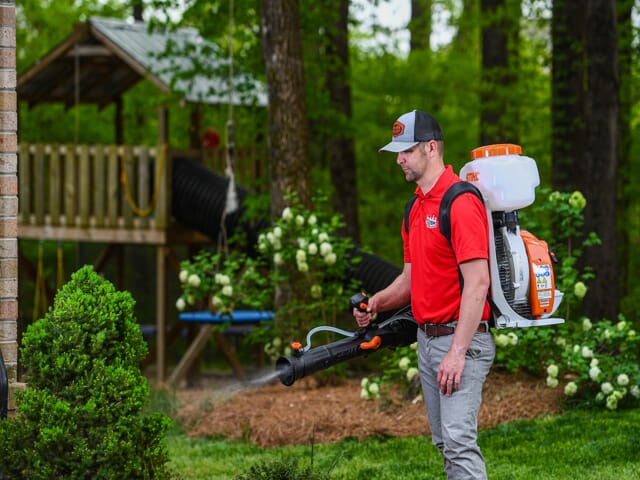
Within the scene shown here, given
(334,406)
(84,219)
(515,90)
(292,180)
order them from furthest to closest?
(515,90)
(84,219)
(292,180)
(334,406)

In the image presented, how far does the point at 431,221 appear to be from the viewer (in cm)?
472

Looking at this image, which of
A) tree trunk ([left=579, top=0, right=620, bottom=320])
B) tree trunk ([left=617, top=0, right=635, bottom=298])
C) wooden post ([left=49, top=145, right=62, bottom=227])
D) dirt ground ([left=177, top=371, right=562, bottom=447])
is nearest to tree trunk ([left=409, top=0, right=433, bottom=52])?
tree trunk ([left=617, top=0, right=635, bottom=298])

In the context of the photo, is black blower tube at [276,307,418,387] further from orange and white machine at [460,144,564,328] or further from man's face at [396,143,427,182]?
man's face at [396,143,427,182]

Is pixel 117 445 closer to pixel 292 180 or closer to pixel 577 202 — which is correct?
pixel 577 202

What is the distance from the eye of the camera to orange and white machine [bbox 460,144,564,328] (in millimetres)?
4789

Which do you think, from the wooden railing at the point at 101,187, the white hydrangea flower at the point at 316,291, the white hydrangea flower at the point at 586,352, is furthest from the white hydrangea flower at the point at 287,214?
the wooden railing at the point at 101,187

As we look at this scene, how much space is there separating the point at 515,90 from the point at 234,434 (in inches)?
369

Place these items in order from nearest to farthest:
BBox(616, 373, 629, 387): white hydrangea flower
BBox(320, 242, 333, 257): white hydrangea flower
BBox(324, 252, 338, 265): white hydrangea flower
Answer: BBox(616, 373, 629, 387): white hydrangea flower
BBox(320, 242, 333, 257): white hydrangea flower
BBox(324, 252, 338, 265): white hydrangea flower

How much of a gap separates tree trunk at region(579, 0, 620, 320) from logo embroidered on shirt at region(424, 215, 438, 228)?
8344 millimetres

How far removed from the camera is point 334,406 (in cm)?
931

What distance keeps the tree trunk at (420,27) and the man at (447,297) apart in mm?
12672

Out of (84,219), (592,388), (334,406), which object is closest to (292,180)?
(334,406)

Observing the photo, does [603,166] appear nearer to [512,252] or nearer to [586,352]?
[586,352]

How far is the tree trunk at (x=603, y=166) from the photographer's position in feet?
41.5
